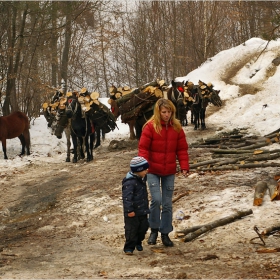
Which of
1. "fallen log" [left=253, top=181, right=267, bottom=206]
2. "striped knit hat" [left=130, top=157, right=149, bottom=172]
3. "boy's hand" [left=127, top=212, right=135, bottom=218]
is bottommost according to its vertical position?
"fallen log" [left=253, top=181, right=267, bottom=206]

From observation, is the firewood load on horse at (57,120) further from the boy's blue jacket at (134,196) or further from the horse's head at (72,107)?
the boy's blue jacket at (134,196)

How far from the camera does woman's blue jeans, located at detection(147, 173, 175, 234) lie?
6398 mm

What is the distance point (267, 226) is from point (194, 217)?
54.5 inches

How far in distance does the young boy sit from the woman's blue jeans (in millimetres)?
227

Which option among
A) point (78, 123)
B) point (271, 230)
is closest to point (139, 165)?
point (271, 230)

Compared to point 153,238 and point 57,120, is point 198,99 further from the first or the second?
point 153,238

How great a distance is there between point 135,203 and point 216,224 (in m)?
1.32

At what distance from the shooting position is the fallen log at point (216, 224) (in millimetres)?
6465

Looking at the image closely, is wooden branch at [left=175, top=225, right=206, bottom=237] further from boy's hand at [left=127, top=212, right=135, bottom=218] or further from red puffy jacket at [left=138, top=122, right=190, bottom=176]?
boy's hand at [left=127, top=212, right=135, bottom=218]

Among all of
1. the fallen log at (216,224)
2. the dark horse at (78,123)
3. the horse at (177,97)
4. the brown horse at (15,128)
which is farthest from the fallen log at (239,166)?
the brown horse at (15,128)

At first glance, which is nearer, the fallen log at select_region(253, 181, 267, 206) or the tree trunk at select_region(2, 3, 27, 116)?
the fallen log at select_region(253, 181, 267, 206)

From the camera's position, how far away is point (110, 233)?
738 cm

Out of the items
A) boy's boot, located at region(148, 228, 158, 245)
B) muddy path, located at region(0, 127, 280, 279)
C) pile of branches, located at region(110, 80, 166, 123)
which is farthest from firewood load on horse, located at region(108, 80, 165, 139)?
boy's boot, located at region(148, 228, 158, 245)

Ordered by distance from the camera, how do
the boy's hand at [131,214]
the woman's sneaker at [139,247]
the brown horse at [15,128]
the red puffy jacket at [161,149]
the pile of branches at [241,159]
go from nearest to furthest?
the boy's hand at [131,214] → the woman's sneaker at [139,247] → the red puffy jacket at [161,149] → the pile of branches at [241,159] → the brown horse at [15,128]
